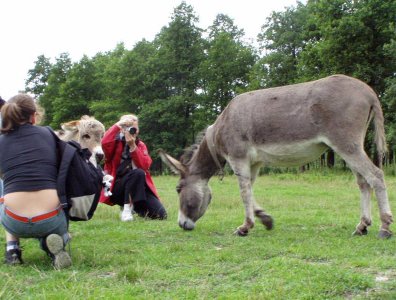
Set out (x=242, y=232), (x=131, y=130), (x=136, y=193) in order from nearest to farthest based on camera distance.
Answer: (x=242, y=232), (x=131, y=130), (x=136, y=193)

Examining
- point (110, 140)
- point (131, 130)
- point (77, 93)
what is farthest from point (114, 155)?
point (77, 93)

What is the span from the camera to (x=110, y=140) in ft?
27.8

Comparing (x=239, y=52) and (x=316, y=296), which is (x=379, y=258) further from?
(x=239, y=52)

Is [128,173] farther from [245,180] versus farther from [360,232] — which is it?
[360,232]

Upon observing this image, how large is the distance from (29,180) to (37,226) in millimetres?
446

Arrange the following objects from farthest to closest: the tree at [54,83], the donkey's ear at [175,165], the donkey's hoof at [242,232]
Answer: the tree at [54,83]
the donkey's ear at [175,165]
the donkey's hoof at [242,232]

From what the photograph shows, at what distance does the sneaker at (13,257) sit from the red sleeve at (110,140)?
12.7 feet

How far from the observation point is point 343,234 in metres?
6.25

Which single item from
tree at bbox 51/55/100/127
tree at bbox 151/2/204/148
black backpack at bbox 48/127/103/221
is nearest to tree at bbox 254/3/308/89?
tree at bbox 151/2/204/148

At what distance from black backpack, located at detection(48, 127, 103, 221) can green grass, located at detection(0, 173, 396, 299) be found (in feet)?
1.81

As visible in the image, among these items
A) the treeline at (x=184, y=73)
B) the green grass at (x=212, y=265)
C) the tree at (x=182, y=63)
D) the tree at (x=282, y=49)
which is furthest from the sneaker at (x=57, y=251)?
the tree at (x=182, y=63)

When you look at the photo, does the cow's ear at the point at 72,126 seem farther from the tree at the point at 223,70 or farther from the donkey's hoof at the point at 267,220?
the tree at the point at 223,70

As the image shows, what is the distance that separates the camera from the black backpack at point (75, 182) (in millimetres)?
4531

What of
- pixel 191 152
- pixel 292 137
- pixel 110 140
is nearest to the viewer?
pixel 292 137
